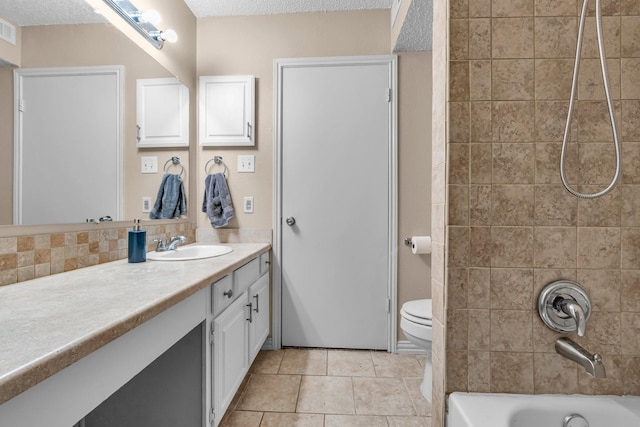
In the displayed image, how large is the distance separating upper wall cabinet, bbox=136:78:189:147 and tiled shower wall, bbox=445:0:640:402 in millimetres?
1539

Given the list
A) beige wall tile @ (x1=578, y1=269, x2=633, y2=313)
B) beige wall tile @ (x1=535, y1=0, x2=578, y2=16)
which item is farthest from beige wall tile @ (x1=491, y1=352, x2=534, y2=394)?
beige wall tile @ (x1=535, y1=0, x2=578, y2=16)

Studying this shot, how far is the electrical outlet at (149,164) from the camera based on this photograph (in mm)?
1654

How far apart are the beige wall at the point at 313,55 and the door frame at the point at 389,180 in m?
0.04

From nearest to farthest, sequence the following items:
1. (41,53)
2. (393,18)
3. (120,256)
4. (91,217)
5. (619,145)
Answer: (619,145)
(41,53)
(91,217)
(120,256)
(393,18)

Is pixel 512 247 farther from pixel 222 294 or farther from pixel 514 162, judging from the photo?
pixel 222 294

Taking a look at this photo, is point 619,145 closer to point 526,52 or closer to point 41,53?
point 526,52

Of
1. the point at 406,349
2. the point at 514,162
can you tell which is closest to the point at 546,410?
the point at 514,162

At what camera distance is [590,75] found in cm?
83

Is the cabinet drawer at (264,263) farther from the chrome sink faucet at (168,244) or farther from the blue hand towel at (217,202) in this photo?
the chrome sink faucet at (168,244)

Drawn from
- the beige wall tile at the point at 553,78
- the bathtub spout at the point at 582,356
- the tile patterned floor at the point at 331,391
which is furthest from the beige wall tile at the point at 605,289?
the tile patterned floor at the point at 331,391

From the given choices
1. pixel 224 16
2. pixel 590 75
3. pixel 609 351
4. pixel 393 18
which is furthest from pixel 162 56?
pixel 609 351

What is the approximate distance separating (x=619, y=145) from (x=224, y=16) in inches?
93.9

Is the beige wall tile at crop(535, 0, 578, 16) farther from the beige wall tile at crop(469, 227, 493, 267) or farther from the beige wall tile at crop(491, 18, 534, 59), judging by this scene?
the beige wall tile at crop(469, 227, 493, 267)

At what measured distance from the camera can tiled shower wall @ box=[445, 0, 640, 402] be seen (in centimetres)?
83
